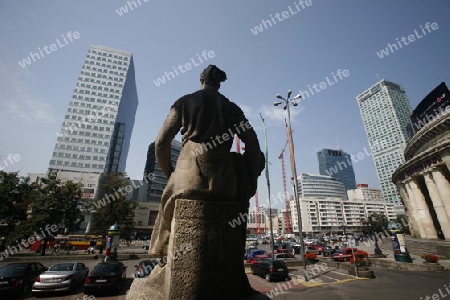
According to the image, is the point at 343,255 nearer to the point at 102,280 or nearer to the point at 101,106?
the point at 102,280

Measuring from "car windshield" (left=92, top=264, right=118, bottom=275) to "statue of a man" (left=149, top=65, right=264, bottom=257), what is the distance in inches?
391

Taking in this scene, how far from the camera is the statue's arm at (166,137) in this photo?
3.00m

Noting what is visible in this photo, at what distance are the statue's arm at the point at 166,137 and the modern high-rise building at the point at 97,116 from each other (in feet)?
298

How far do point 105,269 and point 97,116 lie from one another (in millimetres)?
91704

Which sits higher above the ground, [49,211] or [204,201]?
[49,211]

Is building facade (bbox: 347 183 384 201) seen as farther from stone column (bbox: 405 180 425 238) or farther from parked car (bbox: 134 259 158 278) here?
parked car (bbox: 134 259 158 278)

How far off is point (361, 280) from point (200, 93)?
16876mm

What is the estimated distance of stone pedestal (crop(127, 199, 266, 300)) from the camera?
2.32 metres

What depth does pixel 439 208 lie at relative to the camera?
26719mm

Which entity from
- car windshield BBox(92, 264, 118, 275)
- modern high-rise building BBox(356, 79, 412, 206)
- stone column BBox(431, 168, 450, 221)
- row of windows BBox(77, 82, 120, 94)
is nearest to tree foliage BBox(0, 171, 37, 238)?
car windshield BBox(92, 264, 118, 275)

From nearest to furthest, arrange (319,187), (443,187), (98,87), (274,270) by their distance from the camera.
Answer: (274,270) → (443,187) → (98,87) → (319,187)

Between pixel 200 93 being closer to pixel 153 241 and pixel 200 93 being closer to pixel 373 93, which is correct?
pixel 153 241

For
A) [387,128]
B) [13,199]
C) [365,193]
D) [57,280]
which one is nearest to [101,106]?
[13,199]

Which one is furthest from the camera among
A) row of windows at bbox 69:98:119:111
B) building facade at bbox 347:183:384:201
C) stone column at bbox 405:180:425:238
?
building facade at bbox 347:183:384:201
